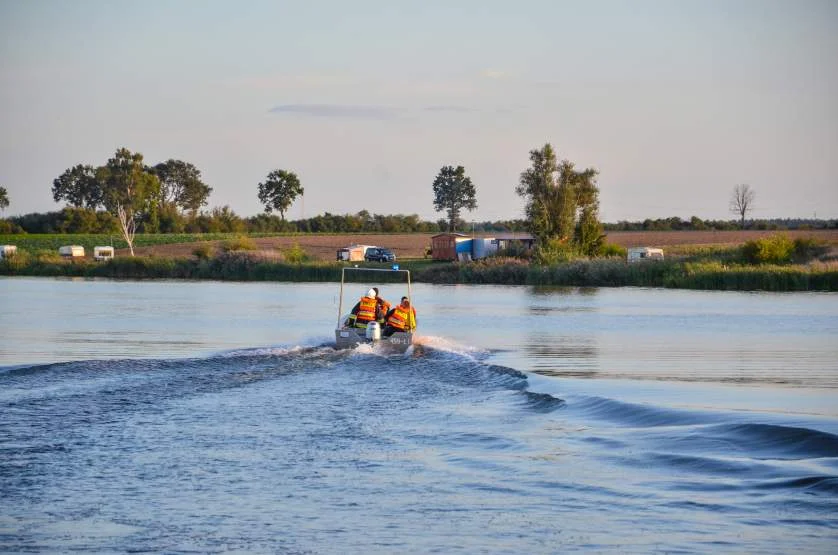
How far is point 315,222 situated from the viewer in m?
179

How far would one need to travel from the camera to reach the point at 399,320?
32406mm

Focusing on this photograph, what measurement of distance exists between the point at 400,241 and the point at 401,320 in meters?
114

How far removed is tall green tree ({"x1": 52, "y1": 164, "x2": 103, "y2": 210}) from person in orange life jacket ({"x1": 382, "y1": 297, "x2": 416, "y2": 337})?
6742 inches

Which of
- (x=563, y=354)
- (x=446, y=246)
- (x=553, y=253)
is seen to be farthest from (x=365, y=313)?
(x=446, y=246)

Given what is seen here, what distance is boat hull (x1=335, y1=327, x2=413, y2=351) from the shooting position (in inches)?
1251

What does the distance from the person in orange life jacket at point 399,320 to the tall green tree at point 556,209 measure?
65.1 meters

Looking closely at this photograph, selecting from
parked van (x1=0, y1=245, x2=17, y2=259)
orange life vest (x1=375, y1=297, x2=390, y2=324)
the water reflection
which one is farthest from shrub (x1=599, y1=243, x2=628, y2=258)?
orange life vest (x1=375, y1=297, x2=390, y2=324)

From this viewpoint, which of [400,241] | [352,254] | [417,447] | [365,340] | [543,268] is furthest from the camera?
[400,241]

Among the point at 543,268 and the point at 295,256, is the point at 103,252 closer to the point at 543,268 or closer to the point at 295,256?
the point at 295,256

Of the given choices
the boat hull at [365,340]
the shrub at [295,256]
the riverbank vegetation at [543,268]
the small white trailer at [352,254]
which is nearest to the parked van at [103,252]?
the riverbank vegetation at [543,268]

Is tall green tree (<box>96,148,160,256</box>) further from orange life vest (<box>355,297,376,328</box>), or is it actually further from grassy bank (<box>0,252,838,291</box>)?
orange life vest (<box>355,297,376,328</box>)

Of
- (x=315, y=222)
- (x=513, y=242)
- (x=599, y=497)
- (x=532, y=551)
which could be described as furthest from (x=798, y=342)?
(x=315, y=222)

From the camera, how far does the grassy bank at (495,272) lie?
7175cm

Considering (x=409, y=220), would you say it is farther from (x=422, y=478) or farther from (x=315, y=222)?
(x=422, y=478)
